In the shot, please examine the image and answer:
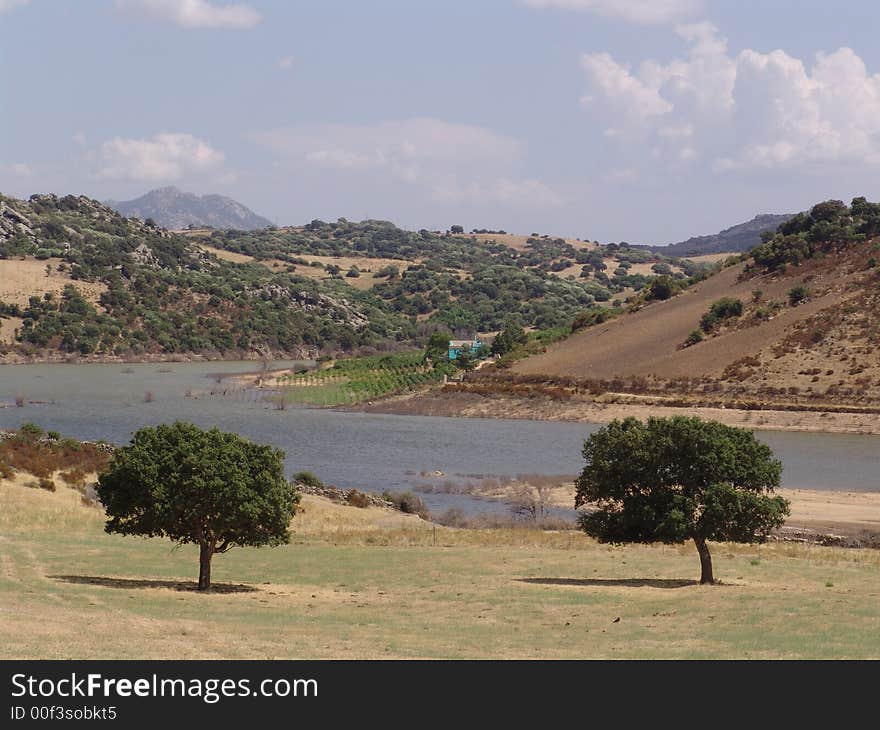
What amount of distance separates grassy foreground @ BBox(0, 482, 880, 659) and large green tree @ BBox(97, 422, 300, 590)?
145 cm

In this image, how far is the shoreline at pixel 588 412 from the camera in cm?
9750

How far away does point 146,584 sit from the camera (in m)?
31.3

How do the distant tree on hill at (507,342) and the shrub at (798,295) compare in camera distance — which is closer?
the shrub at (798,295)

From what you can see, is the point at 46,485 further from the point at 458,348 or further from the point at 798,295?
the point at 458,348

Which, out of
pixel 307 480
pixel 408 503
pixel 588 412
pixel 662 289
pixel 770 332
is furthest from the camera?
pixel 662 289

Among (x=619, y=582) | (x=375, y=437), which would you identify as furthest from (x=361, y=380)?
(x=619, y=582)

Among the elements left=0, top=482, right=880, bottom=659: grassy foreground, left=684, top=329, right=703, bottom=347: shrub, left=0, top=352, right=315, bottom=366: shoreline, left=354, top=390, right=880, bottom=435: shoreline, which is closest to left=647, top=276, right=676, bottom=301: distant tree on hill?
left=684, top=329, right=703, bottom=347: shrub

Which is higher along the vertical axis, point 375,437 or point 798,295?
point 798,295

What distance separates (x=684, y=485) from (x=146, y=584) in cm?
1548

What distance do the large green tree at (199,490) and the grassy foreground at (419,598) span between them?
1.45 m

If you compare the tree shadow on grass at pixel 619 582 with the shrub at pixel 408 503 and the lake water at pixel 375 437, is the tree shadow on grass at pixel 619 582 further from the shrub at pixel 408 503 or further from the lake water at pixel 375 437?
the lake water at pixel 375 437

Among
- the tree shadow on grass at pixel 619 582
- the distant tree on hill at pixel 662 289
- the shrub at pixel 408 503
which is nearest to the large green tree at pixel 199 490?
the tree shadow on grass at pixel 619 582

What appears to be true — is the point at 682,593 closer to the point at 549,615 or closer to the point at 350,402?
the point at 549,615
